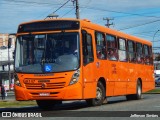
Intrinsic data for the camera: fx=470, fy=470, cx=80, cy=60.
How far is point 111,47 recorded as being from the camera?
2084 cm

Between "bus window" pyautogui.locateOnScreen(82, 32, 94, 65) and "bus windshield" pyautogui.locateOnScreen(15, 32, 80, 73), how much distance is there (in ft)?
1.28

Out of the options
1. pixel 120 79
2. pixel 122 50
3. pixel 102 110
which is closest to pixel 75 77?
pixel 102 110

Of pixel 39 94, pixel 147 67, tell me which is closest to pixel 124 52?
pixel 147 67

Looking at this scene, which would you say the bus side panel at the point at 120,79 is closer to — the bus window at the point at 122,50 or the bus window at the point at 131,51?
the bus window at the point at 122,50

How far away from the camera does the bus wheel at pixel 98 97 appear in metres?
19.0

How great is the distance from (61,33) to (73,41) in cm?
59

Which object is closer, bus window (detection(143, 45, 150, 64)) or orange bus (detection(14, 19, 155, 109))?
orange bus (detection(14, 19, 155, 109))

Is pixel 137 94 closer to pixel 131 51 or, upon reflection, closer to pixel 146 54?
pixel 131 51

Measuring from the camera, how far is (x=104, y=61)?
1984 centimetres

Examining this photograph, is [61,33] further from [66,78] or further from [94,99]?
[94,99]

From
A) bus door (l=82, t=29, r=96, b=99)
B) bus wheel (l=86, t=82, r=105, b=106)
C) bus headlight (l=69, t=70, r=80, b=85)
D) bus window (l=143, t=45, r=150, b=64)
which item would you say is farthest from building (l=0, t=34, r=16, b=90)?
bus headlight (l=69, t=70, r=80, b=85)

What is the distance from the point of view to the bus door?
57.7 feet

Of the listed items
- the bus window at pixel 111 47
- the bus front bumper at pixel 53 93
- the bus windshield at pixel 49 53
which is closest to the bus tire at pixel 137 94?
the bus window at pixel 111 47

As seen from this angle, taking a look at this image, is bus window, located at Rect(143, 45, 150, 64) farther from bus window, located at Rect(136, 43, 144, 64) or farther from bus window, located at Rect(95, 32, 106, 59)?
bus window, located at Rect(95, 32, 106, 59)
